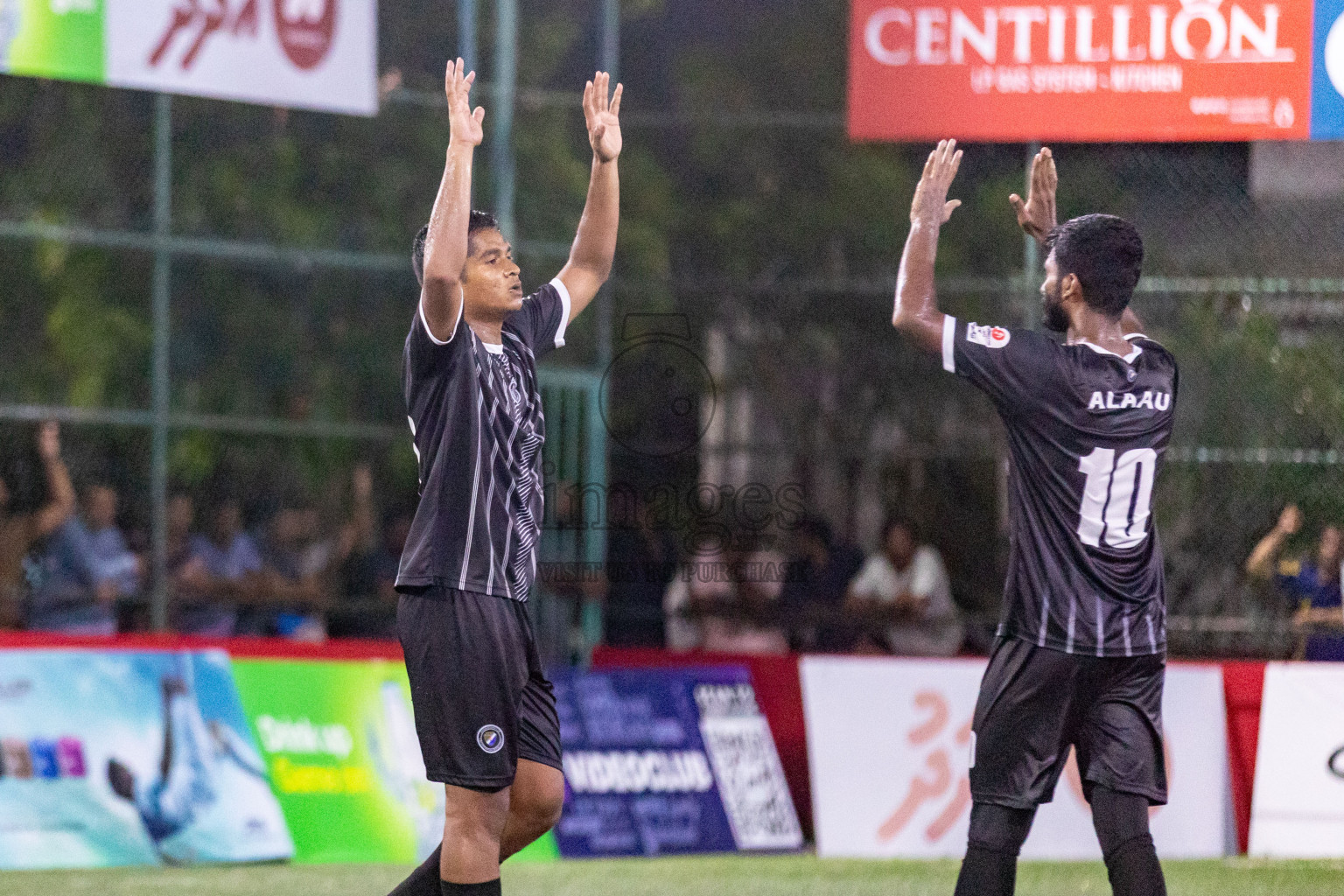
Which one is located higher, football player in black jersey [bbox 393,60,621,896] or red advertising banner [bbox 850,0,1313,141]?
red advertising banner [bbox 850,0,1313,141]

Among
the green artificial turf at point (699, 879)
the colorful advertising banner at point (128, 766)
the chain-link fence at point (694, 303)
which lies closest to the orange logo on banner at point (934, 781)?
the green artificial turf at point (699, 879)

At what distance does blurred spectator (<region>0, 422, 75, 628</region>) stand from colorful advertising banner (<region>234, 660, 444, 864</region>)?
7.03 feet

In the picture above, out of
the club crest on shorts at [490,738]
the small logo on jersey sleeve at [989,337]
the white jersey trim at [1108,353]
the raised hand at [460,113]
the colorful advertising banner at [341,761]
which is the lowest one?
the colorful advertising banner at [341,761]

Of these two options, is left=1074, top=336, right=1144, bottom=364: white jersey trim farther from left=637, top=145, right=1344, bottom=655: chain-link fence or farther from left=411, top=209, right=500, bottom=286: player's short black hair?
left=637, top=145, right=1344, bottom=655: chain-link fence

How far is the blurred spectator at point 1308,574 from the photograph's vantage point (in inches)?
393

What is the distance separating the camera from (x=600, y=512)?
1160cm

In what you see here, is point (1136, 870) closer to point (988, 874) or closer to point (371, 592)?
point (988, 874)

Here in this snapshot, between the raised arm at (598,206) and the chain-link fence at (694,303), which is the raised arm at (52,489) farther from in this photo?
the raised arm at (598,206)

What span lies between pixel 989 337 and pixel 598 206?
1321 mm

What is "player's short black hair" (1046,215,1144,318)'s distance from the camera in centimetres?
471

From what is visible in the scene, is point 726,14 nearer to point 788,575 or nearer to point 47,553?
point 788,575

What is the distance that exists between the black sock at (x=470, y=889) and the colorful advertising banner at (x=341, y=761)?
3.75 meters

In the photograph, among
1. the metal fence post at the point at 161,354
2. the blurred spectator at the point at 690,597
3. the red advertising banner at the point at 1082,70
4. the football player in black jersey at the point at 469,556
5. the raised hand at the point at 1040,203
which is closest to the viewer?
the football player in black jersey at the point at 469,556

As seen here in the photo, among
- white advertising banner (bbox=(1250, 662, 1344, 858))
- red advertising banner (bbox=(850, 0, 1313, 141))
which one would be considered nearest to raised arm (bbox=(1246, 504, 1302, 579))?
white advertising banner (bbox=(1250, 662, 1344, 858))
